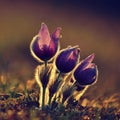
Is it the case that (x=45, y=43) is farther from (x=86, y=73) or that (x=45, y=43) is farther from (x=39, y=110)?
(x=39, y=110)

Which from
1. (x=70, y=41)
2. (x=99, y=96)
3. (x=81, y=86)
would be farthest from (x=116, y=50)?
(x=81, y=86)

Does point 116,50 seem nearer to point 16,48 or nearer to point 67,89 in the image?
point 16,48

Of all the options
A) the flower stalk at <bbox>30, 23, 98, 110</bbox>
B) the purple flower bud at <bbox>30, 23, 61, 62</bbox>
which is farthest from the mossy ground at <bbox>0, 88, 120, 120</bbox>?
the purple flower bud at <bbox>30, 23, 61, 62</bbox>

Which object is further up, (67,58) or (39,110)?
(67,58)

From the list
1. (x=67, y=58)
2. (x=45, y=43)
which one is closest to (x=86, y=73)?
(x=67, y=58)

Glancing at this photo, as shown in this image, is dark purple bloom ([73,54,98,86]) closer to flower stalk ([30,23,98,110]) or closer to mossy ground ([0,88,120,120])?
flower stalk ([30,23,98,110])

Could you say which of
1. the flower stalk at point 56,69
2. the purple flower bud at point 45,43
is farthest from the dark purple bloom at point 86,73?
the purple flower bud at point 45,43

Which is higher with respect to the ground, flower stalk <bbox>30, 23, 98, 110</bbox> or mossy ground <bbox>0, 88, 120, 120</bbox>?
flower stalk <bbox>30, 23, 98, 110</bbox>
